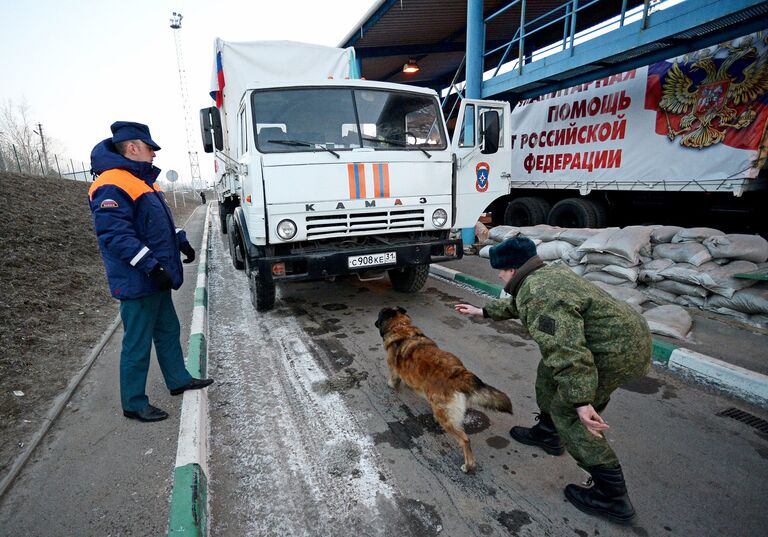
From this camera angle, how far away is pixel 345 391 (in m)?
3.01

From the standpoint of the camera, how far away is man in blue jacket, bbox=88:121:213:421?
2297mm

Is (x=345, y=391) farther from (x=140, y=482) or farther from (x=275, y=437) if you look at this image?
(x=140, y=482)

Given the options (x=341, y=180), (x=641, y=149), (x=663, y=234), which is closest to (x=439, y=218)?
(x=341, y=180)

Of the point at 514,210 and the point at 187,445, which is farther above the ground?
the point at 514,210

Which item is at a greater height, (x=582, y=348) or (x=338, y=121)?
(x=338, y=121)

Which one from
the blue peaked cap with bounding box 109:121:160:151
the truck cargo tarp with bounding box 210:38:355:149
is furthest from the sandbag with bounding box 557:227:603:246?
the blue peaked cap with bounding box 109:121:160:151

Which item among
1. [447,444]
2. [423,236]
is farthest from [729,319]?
[447,444]

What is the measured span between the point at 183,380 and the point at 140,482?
888mm

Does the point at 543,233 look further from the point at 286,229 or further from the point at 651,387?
the point at 286,229

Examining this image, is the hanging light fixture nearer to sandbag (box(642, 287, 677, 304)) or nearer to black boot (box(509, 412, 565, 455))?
sandbag (box(642, 287, 677, 304))

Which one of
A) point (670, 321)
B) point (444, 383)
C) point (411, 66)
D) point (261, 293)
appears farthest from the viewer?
point (411, 66)

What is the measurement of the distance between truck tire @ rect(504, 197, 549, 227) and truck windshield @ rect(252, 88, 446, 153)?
4.46 m

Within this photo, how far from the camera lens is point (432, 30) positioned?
432 inches

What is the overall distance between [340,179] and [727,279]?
162 inches
